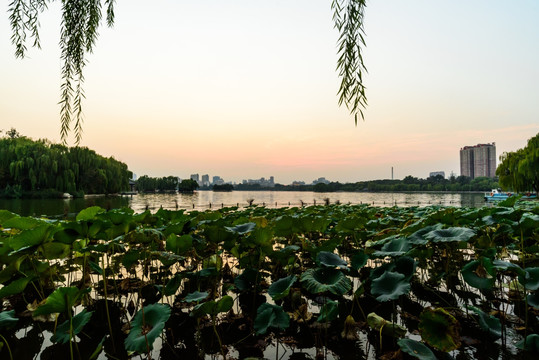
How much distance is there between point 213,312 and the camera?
150 cm

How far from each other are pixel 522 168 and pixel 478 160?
337 ft

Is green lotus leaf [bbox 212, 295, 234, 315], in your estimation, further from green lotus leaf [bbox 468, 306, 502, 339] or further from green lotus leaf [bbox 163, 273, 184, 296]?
green lotus leaf [bbox 468, 306, 502, 339]

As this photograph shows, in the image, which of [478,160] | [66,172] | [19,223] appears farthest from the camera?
[478,160]

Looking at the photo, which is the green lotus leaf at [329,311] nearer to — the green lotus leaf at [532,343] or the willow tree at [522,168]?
the green lotus leaf at [532,343]

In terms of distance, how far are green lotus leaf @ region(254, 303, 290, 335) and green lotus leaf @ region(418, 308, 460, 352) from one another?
27.1 inches

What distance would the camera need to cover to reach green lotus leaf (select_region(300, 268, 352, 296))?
151cm

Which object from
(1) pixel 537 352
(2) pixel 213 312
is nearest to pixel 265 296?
(2) pixel 213 312

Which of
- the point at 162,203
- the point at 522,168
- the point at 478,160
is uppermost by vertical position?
the point at 478,160

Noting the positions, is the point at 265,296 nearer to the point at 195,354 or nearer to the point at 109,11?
the point at 195,354

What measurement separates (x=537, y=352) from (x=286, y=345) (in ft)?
4.29

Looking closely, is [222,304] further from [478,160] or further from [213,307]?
[478,160]

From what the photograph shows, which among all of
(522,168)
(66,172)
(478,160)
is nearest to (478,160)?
(478,160)

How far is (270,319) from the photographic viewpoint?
158 centimetres

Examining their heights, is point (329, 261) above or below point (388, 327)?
above
